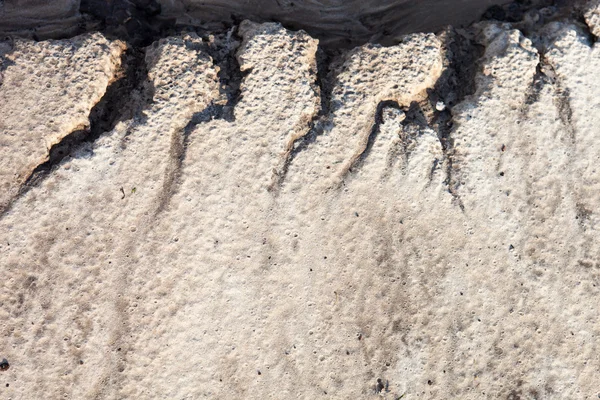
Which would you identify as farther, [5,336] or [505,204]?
[505,204]

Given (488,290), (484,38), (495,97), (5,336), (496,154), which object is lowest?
(5,336)

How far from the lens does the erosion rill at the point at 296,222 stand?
2396mm

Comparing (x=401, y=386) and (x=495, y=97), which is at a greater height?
(x=495, y=97)

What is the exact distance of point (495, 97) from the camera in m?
2.55

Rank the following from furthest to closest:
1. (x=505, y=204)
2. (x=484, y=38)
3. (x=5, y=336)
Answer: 1. (x=484, y=38)
2. (x=505, y=204)
3. (x=5, y=336)

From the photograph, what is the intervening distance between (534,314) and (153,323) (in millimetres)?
1861

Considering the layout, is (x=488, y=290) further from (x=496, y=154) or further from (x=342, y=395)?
(x=342, y=395)

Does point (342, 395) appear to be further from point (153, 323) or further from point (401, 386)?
point (153, 323)

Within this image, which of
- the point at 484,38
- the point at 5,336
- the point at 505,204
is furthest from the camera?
the point at 484,38

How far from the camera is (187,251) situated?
2.42 m

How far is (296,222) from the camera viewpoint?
2461 mm

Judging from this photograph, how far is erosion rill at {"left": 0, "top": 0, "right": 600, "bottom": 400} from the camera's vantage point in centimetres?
240

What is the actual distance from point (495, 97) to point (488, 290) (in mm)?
964

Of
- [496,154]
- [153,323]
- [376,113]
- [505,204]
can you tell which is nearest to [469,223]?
[505,204]
